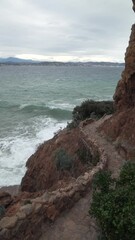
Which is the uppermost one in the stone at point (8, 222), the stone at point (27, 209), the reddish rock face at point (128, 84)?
the reddish rock face at point (128, 84)

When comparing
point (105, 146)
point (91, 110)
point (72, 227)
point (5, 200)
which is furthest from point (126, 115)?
point (91, 110)

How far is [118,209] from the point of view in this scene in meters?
8.84

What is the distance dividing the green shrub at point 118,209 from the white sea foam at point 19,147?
41.5 feet

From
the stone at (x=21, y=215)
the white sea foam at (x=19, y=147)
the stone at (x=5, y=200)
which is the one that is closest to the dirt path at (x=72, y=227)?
the stone at (x=21, y=215)

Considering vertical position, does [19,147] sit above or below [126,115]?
below

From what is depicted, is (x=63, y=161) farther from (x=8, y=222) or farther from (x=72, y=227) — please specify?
(x=8, y=222)

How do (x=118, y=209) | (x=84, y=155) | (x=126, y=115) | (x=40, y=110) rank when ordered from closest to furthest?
(x=118, y=209), (x=84, y=155), (x=126, y=115), (x=40, y=110)

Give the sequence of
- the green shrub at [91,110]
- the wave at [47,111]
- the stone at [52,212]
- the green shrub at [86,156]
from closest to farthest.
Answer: the stone at [52,212]
the green shrub at [86,156]
the green shrub at [91,110]
the wave at [47,111]

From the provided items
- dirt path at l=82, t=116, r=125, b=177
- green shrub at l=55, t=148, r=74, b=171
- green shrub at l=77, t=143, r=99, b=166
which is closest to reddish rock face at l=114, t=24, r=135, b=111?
dirt path at l=82, t=116, r=125, b=177

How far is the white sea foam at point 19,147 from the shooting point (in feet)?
74.7

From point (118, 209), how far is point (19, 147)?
1975 centimetres

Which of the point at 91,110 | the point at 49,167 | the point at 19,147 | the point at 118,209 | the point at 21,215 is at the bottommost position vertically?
the point at 19,147

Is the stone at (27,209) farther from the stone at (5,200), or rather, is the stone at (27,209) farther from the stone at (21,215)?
the stone at (5,200)

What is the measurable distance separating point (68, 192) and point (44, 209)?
1323 millimetres
